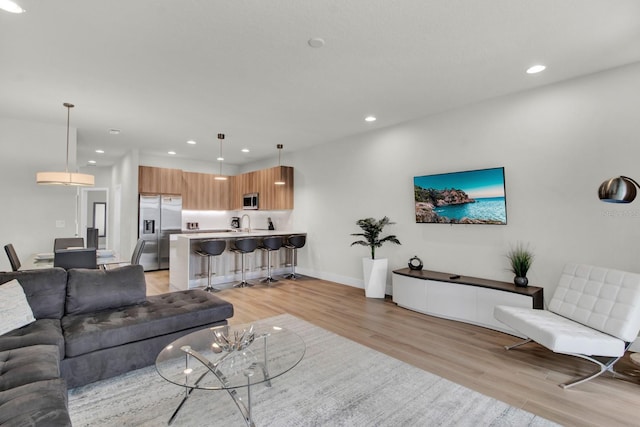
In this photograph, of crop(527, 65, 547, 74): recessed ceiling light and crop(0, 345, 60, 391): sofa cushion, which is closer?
crop(0, 345, 60, 391): sofa cushion

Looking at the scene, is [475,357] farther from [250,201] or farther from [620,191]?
[250,201]

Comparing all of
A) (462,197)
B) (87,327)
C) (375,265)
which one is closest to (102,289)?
(87,327)

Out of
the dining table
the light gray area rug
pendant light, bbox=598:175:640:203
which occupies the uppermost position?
pendant light, bbox=598:175:640:203

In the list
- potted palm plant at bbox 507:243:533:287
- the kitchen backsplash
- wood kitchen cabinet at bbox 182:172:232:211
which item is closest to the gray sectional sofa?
Answer: potted palm plant at bbox 507:243:533:287

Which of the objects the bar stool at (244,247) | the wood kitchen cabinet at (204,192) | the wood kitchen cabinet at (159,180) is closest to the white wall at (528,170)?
the bar stool at (244,247)

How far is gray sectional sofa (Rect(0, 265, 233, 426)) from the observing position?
1.84m

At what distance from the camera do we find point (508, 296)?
3523 millimetres

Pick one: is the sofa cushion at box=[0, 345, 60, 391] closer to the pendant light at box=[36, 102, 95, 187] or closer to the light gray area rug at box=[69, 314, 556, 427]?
the light gray area rug at box=[69, 314, 556, 427]

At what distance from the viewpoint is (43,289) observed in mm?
2770

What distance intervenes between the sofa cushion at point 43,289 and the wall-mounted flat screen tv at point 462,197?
446 cm

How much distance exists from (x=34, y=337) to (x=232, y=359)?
4.90 ft

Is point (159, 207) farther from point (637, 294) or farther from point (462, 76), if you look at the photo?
point (637, 294)

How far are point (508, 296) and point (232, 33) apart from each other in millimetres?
3915

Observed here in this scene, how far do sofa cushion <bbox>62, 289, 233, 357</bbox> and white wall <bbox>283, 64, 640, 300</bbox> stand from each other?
126 inches
